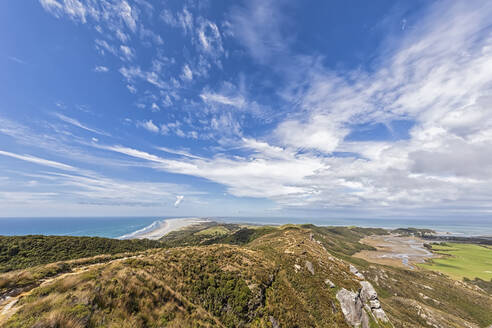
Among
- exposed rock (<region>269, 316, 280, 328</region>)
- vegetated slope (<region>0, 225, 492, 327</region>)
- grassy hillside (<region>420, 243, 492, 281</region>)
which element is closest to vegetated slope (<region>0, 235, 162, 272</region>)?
vegetated slope (<region>0, 225, 492, 327</region>)

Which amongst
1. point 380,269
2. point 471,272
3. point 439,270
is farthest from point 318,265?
point 471,272

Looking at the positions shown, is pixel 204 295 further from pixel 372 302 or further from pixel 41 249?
pixel 41 249

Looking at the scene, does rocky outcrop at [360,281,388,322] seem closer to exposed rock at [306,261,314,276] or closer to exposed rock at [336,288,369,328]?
exposed rock at [336,288,369,328]

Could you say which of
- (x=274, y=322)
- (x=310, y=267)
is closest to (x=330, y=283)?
(x=310, y=267)

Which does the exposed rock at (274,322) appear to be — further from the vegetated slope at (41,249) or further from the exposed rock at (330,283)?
the vegetated slope at (41,249)

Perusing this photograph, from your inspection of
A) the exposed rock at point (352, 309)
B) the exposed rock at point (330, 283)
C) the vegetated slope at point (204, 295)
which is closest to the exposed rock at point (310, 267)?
the vegetated slope at point (204, 295)

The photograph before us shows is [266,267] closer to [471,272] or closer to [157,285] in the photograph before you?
[157,285]
